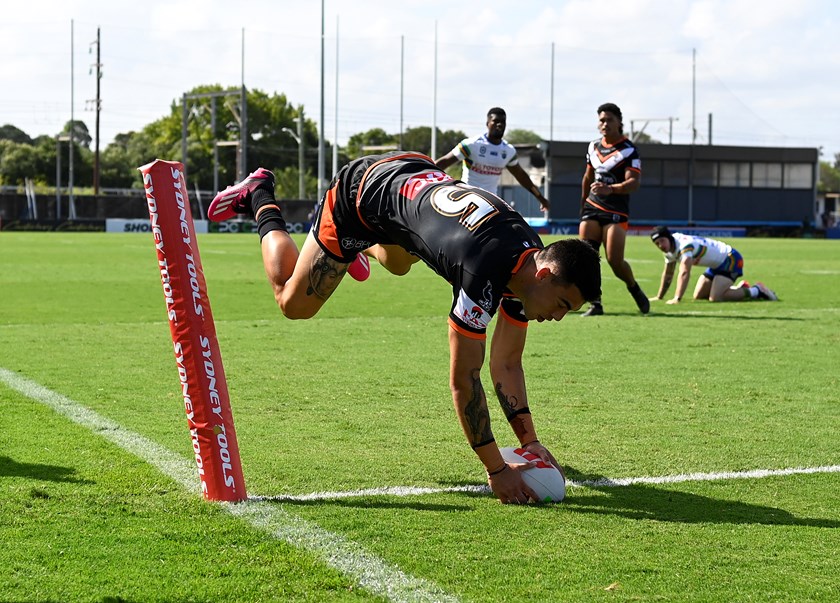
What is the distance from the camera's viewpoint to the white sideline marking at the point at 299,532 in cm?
350

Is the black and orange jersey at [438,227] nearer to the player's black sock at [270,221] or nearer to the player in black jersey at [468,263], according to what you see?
the player in black jersey at [468,263]

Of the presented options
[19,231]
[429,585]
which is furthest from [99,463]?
[19,231]

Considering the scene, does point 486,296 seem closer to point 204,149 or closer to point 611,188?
point 611,188

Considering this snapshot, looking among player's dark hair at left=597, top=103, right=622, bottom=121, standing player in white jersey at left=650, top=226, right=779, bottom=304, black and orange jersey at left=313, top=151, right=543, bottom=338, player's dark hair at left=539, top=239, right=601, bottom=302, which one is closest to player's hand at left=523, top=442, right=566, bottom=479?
black and orange jersey at left=313, top=151, right=543, bottom=338

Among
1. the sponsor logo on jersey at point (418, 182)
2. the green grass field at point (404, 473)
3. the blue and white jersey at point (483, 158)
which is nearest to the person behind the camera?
the green grass field at point (404, 473)

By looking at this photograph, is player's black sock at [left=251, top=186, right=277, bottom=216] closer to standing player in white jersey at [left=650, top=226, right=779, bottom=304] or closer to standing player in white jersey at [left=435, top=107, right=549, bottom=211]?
standing player in white jersey at [left=435, top=107, right=549, bottom=211]

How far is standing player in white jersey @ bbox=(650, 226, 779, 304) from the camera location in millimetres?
14789

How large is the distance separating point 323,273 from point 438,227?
1420 millimetres

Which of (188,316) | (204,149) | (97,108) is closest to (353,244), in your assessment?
(188,316)

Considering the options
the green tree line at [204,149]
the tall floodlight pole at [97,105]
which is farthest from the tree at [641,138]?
the tall floodlight pole at [97,105]

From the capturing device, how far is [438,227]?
468cm

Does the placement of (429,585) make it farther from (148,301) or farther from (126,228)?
(126,228)

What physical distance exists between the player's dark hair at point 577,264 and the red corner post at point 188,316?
141cm

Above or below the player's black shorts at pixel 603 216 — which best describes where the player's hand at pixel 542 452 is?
below
